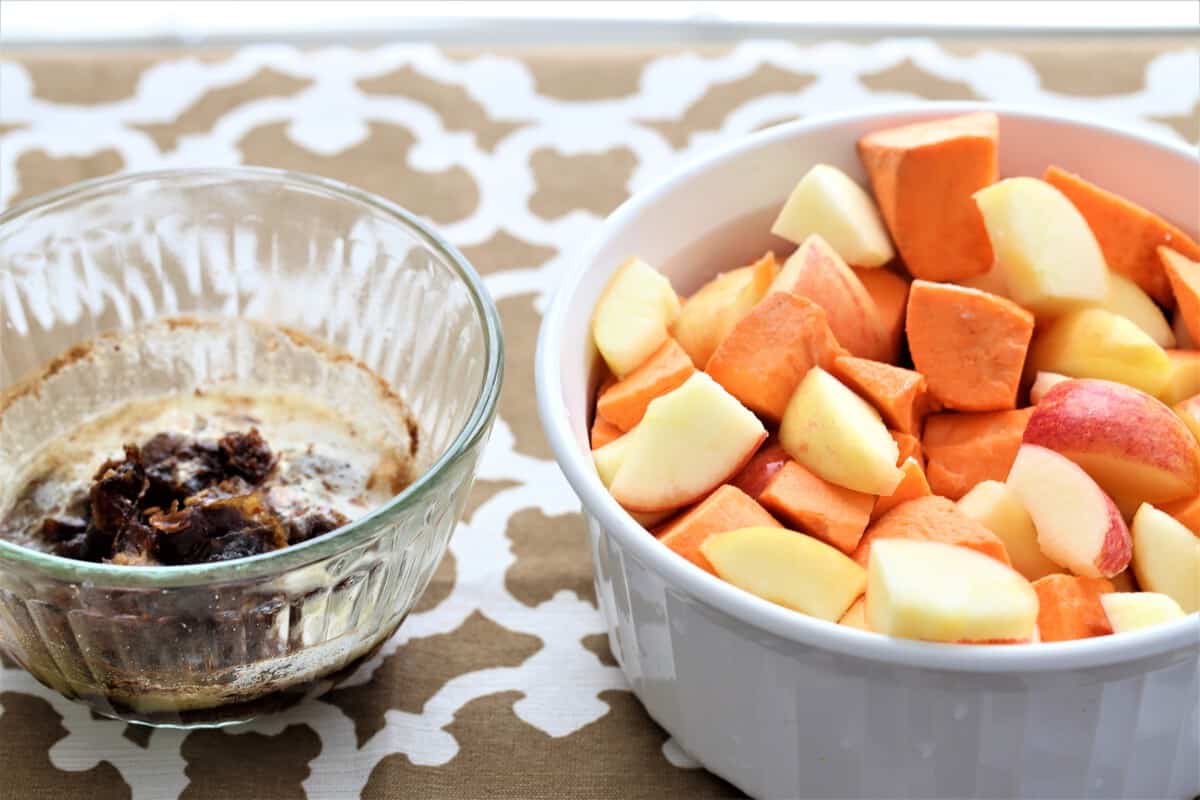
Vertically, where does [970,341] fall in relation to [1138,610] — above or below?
above

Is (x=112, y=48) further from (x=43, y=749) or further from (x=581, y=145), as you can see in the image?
(x=43, y=749)

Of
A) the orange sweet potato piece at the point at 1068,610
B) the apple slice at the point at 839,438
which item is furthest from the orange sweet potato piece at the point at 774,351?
the orange sweet potato piece at the point at 1068,610

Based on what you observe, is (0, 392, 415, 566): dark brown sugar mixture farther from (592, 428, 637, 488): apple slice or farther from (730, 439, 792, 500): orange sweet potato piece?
(730, 439, 792, 500): orange sweet potato piece

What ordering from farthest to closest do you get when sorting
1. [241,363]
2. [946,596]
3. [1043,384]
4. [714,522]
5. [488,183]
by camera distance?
[488,183] < [241,363] < [1043,384] < [714,522] < [946,596]

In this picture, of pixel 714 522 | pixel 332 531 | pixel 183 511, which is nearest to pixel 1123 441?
pixel 714 522

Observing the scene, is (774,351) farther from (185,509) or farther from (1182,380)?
(185,509)

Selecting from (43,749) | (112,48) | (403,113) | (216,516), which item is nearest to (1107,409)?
(216,516)

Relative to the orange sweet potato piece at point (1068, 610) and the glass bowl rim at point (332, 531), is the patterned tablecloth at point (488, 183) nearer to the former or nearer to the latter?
the glass bowl rim at point (332, 531)
